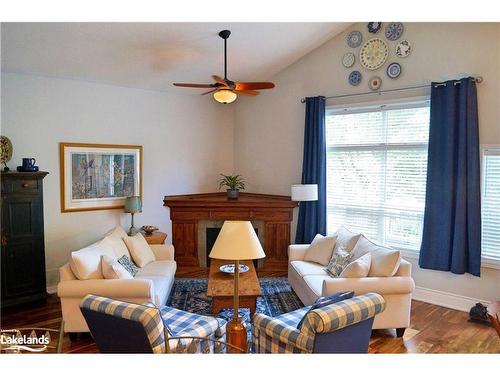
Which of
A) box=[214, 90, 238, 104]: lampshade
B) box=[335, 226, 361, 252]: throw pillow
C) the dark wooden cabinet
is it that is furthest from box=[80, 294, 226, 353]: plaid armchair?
box=[214, 90, 238, 104]: lampshade

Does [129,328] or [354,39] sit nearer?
[129,328]

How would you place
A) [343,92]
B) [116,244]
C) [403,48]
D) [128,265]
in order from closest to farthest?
1. [128,265]
2. [116,244]
3. [403,48]
4. [343,92]

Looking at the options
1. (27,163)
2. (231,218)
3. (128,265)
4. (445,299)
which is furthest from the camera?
(231,218)

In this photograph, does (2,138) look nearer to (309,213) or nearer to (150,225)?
(150,225)

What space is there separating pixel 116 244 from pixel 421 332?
3.40 metres

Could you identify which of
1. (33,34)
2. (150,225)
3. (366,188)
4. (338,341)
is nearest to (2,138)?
(33,34)

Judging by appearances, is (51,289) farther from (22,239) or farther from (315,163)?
(315,163)

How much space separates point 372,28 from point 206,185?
142 inches

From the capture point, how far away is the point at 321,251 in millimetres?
4633

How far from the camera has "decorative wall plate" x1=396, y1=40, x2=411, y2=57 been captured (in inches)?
188

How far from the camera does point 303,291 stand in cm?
416

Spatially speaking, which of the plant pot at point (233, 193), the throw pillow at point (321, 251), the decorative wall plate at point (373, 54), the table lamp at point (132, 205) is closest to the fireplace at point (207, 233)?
the plant pot at point (233, 193)

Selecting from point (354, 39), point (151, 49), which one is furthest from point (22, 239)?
point (354, 39)

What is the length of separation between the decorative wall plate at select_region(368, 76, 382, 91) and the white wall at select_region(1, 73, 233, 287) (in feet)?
8.67
